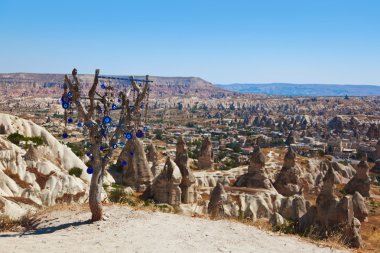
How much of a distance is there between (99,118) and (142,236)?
144 inches

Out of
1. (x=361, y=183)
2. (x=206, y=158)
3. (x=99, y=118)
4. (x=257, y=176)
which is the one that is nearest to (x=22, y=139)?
(x=257, y=176)

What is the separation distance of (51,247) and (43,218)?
125 inches

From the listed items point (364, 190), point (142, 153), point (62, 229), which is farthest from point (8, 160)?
point (364, 190)

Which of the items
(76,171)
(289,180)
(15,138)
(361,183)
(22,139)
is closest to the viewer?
(76,171)

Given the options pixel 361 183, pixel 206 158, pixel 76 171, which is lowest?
pixel 361 183

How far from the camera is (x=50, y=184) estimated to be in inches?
988

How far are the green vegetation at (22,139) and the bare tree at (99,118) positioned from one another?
947 inches

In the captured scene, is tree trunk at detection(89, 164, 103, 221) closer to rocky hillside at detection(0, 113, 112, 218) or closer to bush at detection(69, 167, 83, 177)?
rocky hillside at detection(0, 113, 112, 218)

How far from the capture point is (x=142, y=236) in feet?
34.6

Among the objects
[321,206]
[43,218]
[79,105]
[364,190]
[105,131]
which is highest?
[79,105]

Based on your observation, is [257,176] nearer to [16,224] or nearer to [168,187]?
[168,187]

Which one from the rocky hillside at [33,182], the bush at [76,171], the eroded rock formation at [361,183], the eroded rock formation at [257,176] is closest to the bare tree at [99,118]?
the rocky hillside at [33,182]

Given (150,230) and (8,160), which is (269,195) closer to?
(8,160)

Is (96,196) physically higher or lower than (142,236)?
higher
